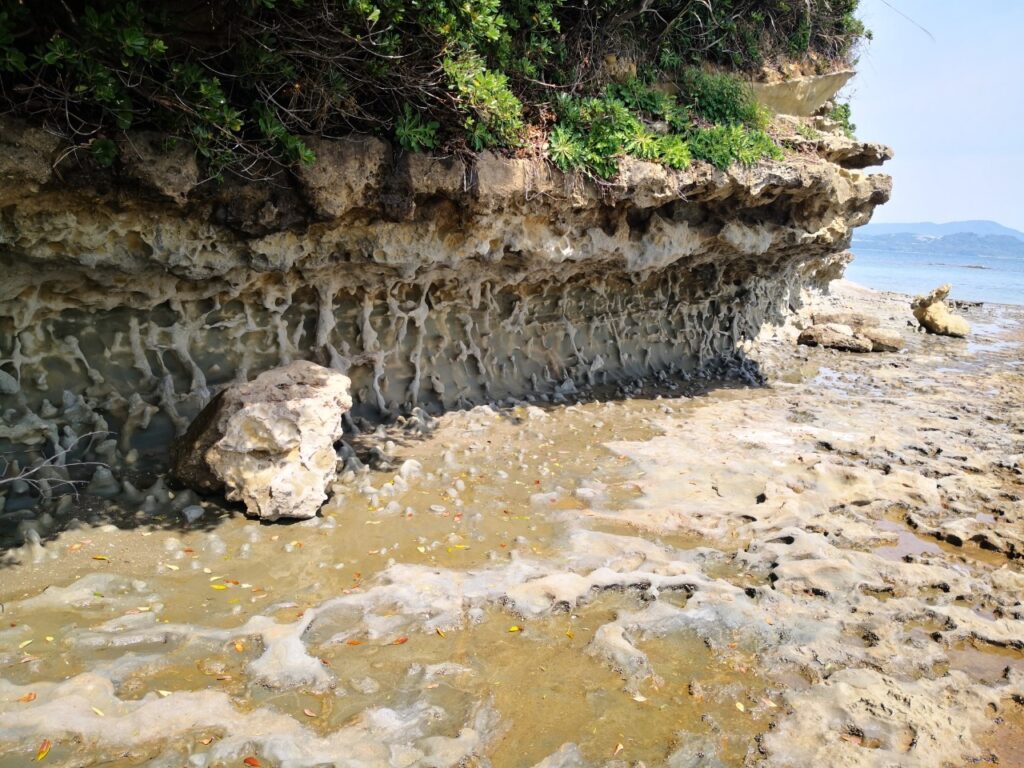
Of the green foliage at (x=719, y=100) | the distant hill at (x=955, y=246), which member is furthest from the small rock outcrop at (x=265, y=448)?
the distant hill at (x=955, y=246)

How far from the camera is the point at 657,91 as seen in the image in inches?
382

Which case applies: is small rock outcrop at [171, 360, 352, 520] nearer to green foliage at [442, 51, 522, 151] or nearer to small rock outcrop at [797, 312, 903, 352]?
green foliage at [442, 51, 522, 151]

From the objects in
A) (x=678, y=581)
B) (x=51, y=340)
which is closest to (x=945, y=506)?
(x=678, y=581)

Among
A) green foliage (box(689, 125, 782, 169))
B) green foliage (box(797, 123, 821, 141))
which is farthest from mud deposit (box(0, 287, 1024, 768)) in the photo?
green foliage (box(797, 123, 821, 141))

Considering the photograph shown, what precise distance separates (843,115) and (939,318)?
8631mm

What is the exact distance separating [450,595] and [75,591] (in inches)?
96.8

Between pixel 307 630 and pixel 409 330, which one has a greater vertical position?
pixel 409 330

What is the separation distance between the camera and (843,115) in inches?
562

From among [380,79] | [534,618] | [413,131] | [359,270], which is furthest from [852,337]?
[534,618]

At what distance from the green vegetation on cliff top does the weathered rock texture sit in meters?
0.30

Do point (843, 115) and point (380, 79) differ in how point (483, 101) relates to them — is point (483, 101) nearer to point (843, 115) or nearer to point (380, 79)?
point (380, 79)

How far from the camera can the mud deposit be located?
370 centimetres

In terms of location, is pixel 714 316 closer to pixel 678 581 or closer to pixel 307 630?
pixel 678 581

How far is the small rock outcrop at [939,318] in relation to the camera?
19.8 m
